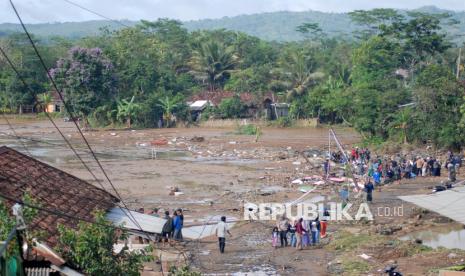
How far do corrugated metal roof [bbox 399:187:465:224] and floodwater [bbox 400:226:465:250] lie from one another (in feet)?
4.99

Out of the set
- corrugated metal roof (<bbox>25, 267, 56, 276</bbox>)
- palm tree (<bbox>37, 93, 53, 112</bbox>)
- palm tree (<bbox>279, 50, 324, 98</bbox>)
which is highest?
palm tree (<bbox>279, 50, 324, 98</bbox>)

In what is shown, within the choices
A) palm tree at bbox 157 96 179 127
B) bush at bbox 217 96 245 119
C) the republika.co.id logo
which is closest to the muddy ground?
the republika.co.id logo

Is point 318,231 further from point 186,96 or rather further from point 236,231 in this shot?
point 186,96

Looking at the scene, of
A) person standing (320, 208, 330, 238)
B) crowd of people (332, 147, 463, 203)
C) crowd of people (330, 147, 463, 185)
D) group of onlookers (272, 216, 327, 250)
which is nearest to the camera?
group of onlookers (272, 216, 327, 250)

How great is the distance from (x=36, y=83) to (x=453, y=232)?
47.5 metres

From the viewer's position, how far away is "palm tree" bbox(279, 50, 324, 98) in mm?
56406

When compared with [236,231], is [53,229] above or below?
above

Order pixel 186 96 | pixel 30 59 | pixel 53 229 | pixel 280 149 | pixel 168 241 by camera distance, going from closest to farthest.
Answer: pixel 53 229 < pixel 168 241 < pixel 280 149 < pixel 186 96 < pixel 30 59

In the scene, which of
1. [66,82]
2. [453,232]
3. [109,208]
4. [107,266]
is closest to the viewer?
[107,266]

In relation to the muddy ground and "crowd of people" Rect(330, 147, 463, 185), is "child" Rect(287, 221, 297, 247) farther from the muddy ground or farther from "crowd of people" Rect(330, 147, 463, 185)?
"crowd of people" Rect(330, 147, 463, 185)

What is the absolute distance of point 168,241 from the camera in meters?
→ 18.1

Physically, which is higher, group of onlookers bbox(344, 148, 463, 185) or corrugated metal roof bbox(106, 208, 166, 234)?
corrugated metal roof bbox(106, 208, 166, 234)

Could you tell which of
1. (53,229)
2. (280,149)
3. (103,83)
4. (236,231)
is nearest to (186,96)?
(103,83)

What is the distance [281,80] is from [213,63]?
6912 millimetres
